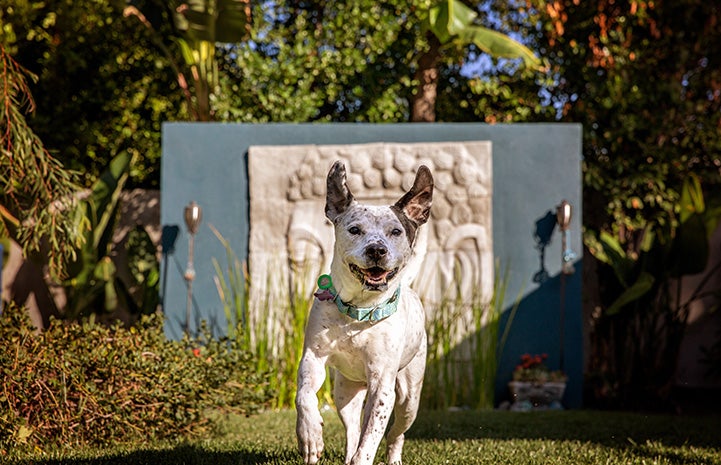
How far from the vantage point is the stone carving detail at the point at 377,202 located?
1023cm

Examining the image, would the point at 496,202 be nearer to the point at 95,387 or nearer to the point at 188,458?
the point at 95,387

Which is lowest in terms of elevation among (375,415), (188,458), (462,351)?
(188,458)

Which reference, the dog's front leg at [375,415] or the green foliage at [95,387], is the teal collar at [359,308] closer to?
the dog's front leg at [375,415]

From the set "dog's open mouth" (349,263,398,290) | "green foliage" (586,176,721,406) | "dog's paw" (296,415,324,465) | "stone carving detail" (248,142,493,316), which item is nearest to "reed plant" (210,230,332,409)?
"stone carving detail" (248,142,493,316)

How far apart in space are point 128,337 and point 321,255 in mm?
3771

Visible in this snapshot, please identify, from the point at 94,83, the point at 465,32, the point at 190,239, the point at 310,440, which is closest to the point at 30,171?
the point at 190,239

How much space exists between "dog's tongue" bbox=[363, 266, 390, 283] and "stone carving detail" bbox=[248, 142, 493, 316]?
19.9ft

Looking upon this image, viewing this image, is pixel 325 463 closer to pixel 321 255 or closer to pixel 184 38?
pixel 321 255

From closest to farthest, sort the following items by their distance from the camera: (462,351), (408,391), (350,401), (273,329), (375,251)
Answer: (375,251) < (350,401) < (408,391) < (273,329) < (462,351)

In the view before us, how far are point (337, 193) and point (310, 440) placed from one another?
3.88ft

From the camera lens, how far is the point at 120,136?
13.5m

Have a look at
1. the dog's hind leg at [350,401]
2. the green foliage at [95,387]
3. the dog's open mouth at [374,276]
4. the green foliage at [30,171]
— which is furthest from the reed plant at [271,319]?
the dog's open mouth at [374,276]

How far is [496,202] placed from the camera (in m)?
10.5

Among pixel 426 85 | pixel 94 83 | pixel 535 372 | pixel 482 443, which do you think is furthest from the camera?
pixel 94 83
